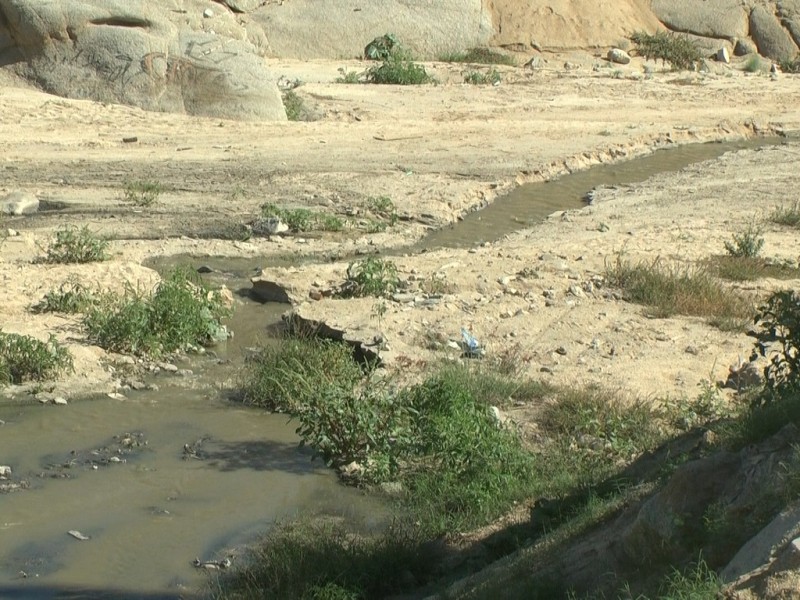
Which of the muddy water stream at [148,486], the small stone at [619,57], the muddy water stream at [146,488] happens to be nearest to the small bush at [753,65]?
the small stone at [619,57]

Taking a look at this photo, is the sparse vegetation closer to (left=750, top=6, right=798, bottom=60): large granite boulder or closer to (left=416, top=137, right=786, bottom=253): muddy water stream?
(left=416, top=137, right=786, bottom=253): muddy water stream

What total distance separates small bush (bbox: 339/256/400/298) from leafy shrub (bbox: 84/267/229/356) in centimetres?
97

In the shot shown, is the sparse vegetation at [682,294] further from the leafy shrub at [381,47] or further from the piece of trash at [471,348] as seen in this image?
the leafy shrub at [381,47]

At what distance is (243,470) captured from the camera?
686 centimetres

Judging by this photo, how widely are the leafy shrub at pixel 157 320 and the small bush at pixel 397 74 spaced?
989 centimetres

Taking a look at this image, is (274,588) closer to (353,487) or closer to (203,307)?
(353,487)

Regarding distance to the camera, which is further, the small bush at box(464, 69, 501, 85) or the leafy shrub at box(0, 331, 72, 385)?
the small bush at box(464, 69, 501, 85)

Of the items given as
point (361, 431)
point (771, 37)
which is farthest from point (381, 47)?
point (361, 431)

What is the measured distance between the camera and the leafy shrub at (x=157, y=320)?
823 cm

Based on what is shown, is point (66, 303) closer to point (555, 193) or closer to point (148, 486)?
point (148, 486)

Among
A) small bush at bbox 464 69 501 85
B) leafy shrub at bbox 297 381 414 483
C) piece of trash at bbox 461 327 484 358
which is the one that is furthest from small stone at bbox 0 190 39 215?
small bush at bbox 464 69 501 85

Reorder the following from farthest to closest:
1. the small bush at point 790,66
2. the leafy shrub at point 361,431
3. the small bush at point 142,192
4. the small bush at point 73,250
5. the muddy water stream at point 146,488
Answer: the small bush at point 790,66 < the small bush at point 142,192 < the small bush at point 73,250 < the leafy shrub at point 361,431 < the muddy water stream at point 146,488

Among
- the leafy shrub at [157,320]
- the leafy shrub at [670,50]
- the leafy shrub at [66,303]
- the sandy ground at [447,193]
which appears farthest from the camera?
the leafy shrub at [670,50]

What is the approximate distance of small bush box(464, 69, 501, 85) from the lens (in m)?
18.9
